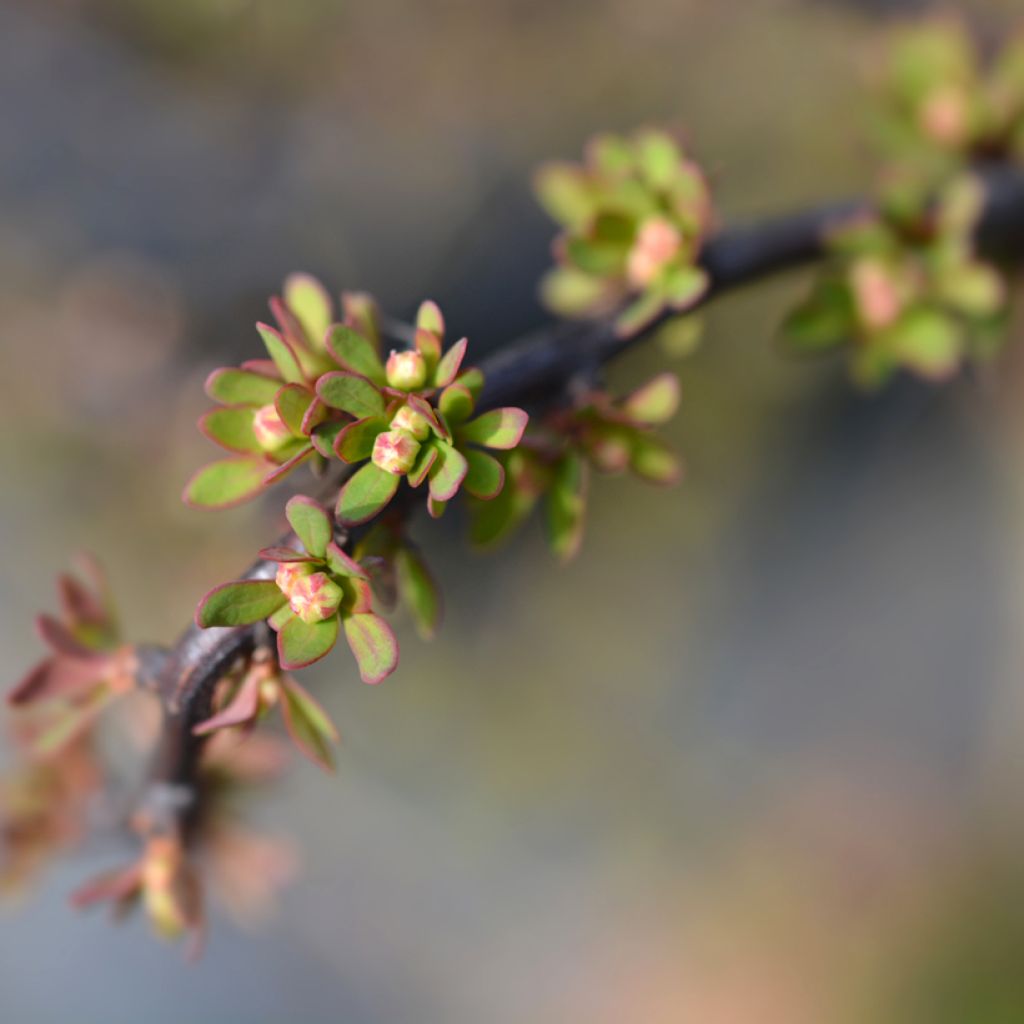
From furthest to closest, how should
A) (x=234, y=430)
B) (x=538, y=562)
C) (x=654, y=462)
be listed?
(x=538, y=562), (x=654, y=462), (x=234, y=430)

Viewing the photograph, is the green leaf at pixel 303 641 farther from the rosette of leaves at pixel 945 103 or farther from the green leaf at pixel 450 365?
the rosette of leaves at pixel 945 103

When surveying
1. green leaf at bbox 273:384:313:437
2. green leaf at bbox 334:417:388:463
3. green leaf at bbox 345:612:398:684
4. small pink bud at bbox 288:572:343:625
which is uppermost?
green leaf at bbox 273:384:313:437

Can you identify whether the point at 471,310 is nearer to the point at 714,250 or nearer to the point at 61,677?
the point at 714,250

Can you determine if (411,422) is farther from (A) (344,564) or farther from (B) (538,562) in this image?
(B) (538,562)

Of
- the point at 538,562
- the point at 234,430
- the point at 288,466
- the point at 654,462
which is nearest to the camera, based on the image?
the point at 288,466

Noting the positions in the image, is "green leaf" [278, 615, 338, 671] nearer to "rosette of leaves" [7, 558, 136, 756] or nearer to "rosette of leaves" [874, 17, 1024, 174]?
"rosette of leaves" [7, 558, 136, 756]

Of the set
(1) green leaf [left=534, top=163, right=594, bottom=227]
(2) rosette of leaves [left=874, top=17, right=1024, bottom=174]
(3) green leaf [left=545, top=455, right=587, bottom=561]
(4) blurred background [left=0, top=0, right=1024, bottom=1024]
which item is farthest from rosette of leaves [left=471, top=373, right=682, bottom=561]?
(4) blurred background [left=0, top=0, right=1024, bottom=1024]

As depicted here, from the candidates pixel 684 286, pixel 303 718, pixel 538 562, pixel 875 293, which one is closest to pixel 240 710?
pixel 303 718

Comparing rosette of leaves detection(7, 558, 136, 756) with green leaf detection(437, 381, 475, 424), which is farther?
rosette of leaves detection(7, 558, 136, 756)
